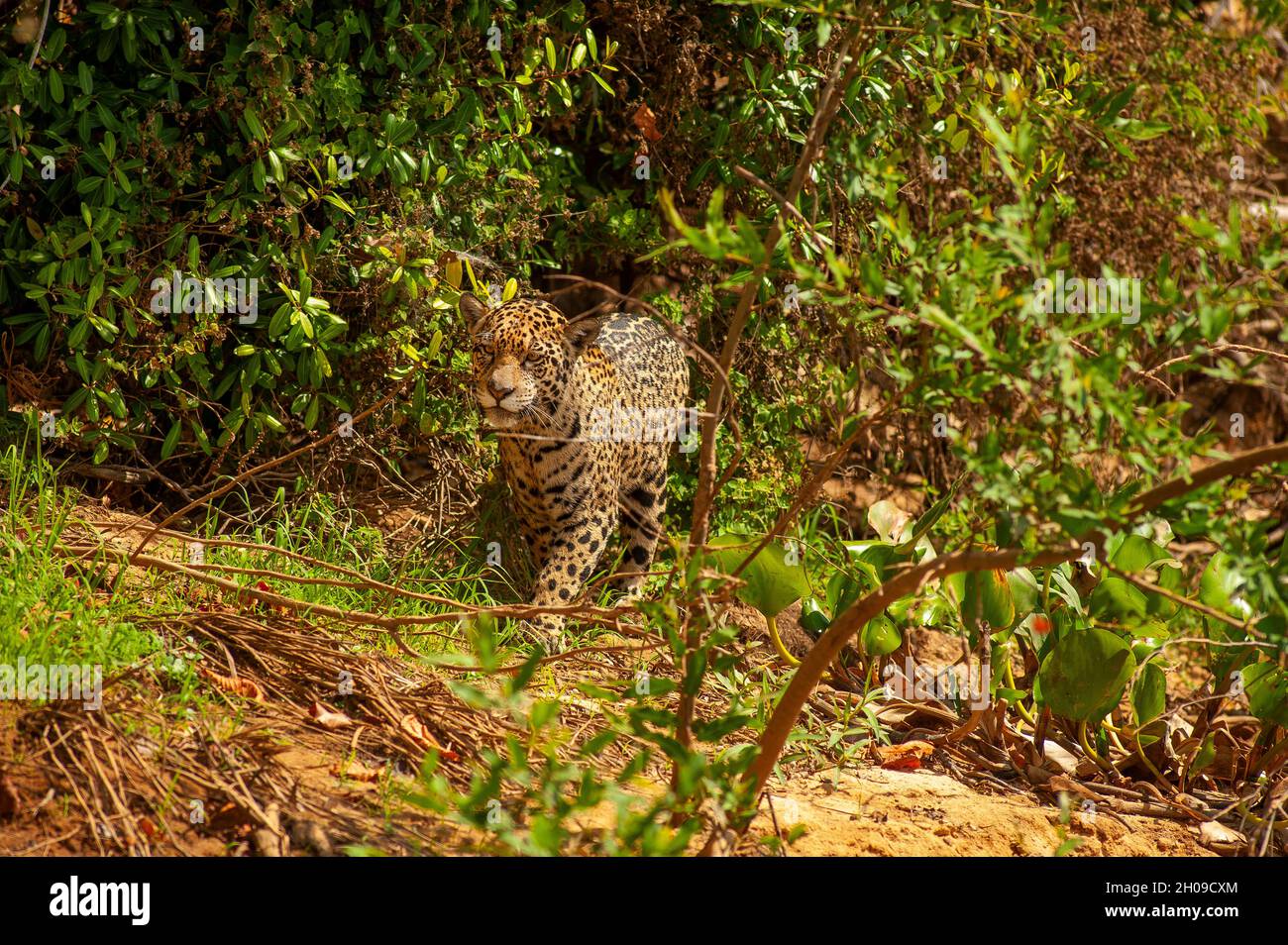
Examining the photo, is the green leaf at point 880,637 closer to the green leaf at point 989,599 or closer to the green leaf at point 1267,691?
the green leaf at point 989,599

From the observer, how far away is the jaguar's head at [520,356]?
558cm

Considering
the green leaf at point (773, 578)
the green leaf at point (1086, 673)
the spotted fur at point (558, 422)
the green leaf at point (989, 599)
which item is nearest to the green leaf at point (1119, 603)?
the green leaf at point (1086, 673)

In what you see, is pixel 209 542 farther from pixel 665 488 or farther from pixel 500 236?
pixel 665 488

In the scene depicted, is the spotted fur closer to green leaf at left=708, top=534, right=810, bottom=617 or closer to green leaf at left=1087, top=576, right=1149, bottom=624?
green leaf at left=708, top=534, right=810, bottom=617

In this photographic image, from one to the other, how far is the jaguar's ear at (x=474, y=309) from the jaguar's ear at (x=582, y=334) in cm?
39

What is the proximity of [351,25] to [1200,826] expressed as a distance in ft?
16.1

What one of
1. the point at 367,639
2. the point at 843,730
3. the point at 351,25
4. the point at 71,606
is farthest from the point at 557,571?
the point at 351,25

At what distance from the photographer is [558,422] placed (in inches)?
230

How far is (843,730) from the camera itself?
5051mm

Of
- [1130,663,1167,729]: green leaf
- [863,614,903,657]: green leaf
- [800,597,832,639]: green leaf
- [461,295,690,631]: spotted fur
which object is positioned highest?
[461,295,690,631]: spotted fur

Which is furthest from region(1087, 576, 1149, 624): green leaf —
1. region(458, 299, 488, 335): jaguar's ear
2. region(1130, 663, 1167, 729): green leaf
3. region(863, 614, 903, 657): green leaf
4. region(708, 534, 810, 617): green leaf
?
region(458, 299, 488, 335): jaguar's ear

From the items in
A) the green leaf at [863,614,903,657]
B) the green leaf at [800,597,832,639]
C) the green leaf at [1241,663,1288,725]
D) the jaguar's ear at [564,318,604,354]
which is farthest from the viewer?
the jaguar's ear at [564,318,604,354]

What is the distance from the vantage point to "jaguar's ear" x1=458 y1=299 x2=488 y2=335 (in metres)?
5.74

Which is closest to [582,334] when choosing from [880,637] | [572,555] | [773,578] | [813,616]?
[572,555]
